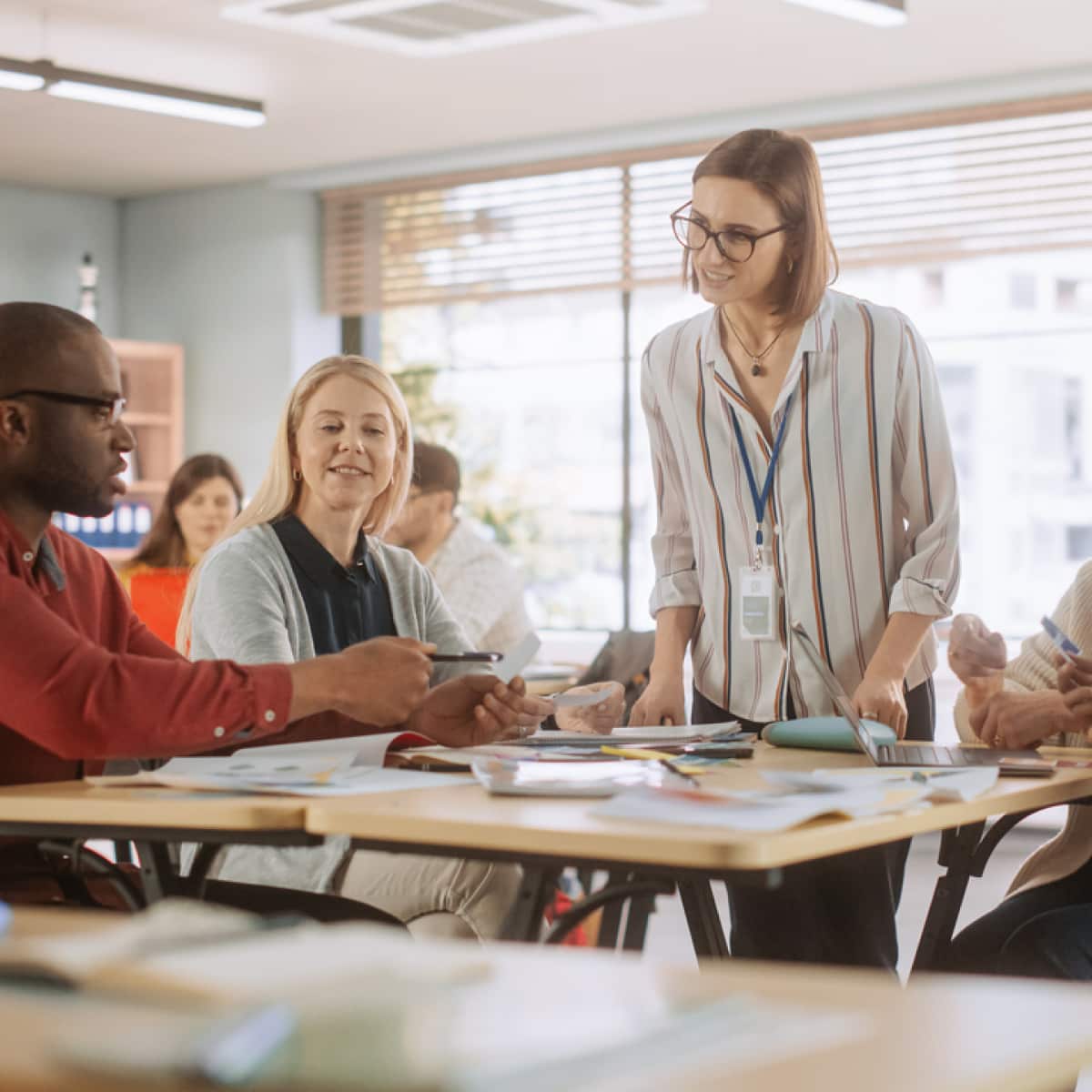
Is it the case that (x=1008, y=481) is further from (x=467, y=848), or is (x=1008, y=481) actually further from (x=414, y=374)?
(x=467, y=848)

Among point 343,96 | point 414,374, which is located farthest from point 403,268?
point 343,96

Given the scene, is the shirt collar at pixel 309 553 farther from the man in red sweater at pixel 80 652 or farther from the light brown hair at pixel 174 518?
the light brown hair at pixel 174 518

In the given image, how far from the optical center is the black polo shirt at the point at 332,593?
2.72 meters

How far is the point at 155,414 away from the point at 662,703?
6489mm

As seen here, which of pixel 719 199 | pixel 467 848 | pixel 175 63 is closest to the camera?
pixel 467 848

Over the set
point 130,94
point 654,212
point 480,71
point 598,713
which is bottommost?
point 598,713

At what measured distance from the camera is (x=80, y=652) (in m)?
1.90

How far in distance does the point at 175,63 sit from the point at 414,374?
7.81ft

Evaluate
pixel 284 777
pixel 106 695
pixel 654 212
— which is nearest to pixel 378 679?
pixel 284 777

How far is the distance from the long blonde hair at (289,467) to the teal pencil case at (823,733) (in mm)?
898

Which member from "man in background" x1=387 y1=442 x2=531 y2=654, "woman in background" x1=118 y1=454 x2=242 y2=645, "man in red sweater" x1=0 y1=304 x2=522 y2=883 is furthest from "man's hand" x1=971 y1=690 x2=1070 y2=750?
"woman in background" x1=118 y1=454 x2=242 y2=645

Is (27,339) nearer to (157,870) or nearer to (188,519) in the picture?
(157,870)

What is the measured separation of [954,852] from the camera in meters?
2.27

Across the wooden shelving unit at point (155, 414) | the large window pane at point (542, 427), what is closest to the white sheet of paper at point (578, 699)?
the large window pane at point (542, 427)
